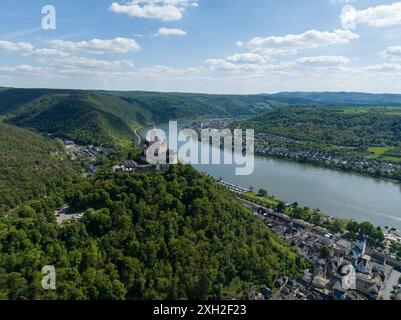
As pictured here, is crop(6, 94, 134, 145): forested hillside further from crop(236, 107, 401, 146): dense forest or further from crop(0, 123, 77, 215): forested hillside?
crop(236, 107, 401, 146): dense forest

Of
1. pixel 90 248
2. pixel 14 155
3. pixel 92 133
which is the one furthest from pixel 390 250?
pixel 92 133

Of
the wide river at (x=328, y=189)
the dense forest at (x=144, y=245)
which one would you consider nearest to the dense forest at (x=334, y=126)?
the wide river at (x=328, y=189)

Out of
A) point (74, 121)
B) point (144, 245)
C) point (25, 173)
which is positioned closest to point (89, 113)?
point (74, 121)

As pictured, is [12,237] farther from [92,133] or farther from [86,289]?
[92,133]

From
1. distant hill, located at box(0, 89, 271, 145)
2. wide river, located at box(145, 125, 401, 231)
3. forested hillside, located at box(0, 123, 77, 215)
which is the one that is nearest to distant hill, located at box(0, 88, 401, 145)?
distant hill, located at box(0, 89, 271, 145)
